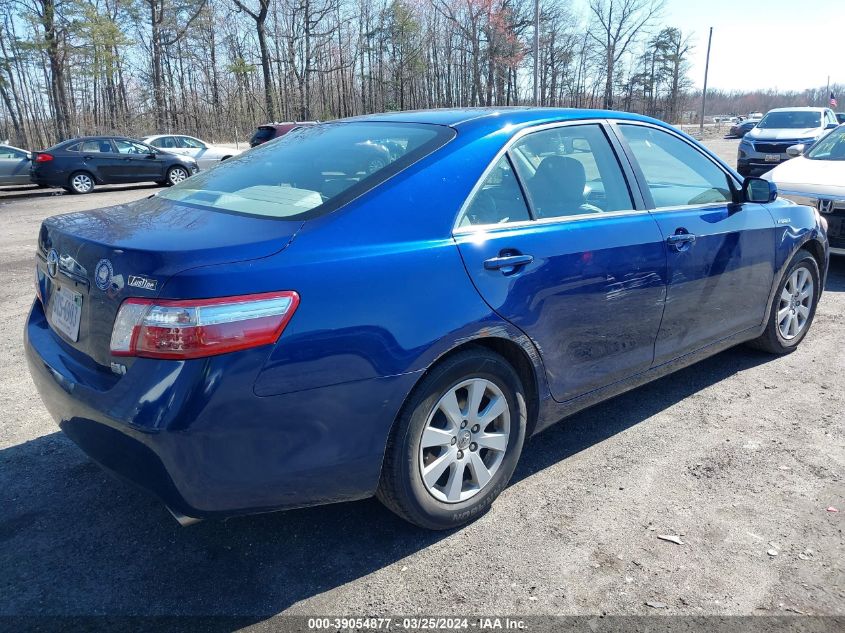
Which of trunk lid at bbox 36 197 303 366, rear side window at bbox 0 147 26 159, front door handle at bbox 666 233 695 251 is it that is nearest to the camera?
trunk lid at bbox 36 197 303 366

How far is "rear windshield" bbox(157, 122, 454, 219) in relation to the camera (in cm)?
262

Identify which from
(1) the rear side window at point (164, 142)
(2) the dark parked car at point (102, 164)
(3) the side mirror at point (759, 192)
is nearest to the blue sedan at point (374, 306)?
(3) the side mirror at point (759, 192)

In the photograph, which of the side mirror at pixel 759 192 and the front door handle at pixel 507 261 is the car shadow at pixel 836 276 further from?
the front door handle at pixel 507 261

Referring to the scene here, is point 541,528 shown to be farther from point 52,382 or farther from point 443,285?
point 52,382

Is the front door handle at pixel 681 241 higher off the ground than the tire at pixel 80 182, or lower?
higher

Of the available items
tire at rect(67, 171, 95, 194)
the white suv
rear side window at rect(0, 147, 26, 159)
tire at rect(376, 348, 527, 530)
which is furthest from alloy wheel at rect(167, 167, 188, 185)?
tire at rect(376, 348, 527, 530)

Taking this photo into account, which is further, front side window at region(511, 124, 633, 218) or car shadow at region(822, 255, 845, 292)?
car shadow at region(822, 255, 845, 292)

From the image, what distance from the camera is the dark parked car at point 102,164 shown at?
682 inches

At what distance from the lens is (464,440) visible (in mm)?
2758

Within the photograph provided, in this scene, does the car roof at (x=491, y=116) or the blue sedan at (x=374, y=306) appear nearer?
the blue sedan at (x=374, y=306)

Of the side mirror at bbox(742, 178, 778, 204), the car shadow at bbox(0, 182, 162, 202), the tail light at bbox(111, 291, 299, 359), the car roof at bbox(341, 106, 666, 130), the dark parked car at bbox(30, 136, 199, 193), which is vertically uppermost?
the car roof at bbox(341, 106, 666, 130)

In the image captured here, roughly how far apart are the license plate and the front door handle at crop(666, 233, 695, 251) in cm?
282

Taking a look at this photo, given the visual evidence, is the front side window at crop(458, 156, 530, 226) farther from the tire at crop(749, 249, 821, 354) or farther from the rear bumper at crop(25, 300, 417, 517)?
the tire at crop(749, 249, 821, 354)

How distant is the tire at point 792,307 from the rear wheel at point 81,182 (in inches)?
701
